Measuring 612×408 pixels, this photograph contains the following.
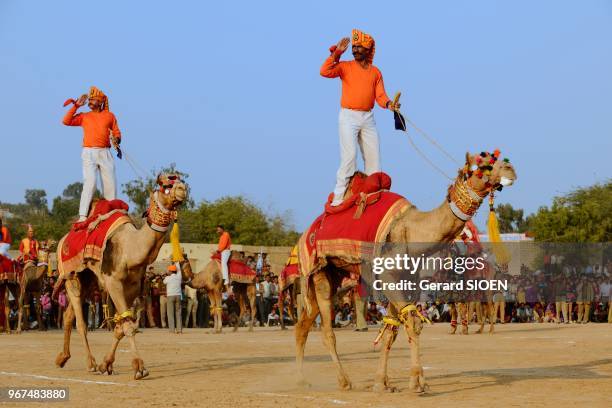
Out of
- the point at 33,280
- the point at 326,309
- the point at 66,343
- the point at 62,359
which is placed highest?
the point at 33,280

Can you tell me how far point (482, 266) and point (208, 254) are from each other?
28265 millimetres

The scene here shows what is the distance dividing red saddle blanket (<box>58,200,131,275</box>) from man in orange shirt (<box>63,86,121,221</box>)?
0.76 metres

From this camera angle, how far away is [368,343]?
78.9ft

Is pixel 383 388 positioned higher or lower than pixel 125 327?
lower

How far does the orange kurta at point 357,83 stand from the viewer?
48.0 feet

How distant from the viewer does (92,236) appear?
54.3 ft

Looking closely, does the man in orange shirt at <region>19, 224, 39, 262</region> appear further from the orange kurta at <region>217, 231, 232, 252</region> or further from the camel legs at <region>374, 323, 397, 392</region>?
the camel legs at <region>374, 323, 397, 392</region>

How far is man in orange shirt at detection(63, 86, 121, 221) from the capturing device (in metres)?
18.3

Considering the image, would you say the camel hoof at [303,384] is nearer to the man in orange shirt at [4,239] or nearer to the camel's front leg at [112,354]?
the camel's front leg at [112,354]

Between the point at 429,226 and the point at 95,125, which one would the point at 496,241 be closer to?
the point at 95,125

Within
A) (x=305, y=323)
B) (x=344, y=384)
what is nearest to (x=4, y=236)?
(x=305, y=323)

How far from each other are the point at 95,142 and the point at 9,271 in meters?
15.4

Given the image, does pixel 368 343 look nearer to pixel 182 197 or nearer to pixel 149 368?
pixel 149 368

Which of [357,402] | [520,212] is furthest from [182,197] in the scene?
[520,212]
